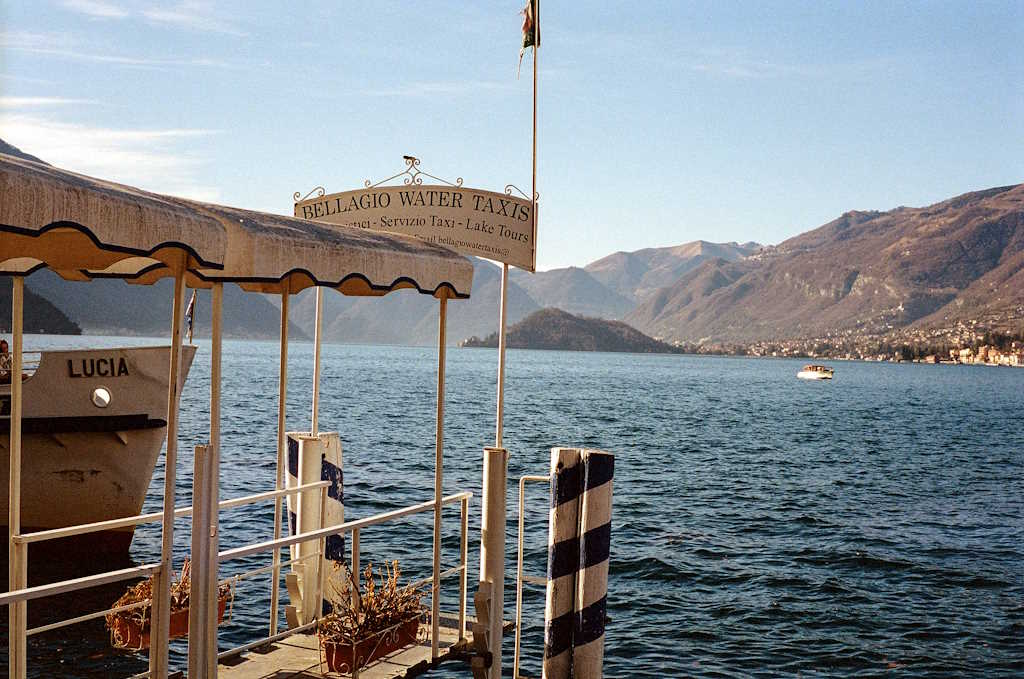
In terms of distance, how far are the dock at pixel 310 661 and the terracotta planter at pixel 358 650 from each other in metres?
0.10

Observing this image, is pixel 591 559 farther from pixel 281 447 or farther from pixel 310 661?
pixel 281 447

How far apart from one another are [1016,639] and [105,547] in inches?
573

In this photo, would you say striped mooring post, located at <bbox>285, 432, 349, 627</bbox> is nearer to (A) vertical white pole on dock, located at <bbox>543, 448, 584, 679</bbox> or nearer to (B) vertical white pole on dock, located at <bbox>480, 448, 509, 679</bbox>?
(B) vertical white pole on dock, located at <bbox>480, 448, 509, 679</bbox>

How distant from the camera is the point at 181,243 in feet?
13.9

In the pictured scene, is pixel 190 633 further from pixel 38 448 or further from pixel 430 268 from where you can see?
pixel 38 448

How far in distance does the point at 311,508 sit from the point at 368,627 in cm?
171

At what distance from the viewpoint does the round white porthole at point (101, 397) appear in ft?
49.7

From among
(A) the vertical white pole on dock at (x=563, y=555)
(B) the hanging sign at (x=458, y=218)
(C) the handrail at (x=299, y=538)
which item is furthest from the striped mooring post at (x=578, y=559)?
(B) the hanging sign at (x=458, y=218)

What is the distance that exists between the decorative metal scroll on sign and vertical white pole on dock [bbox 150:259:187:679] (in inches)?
140

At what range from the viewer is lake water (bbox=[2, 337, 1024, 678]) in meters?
14.2

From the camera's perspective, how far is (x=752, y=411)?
80.2 m

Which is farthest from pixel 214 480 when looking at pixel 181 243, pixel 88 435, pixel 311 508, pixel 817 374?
pixel 817 374

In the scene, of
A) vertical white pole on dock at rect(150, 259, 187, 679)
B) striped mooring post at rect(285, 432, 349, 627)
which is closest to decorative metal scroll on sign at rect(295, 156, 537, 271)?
striped mooring post at rect(285, 432, 349, 627)

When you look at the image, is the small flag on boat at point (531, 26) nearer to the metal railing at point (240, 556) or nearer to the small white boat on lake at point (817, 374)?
the metal railing at point (240, 556)
